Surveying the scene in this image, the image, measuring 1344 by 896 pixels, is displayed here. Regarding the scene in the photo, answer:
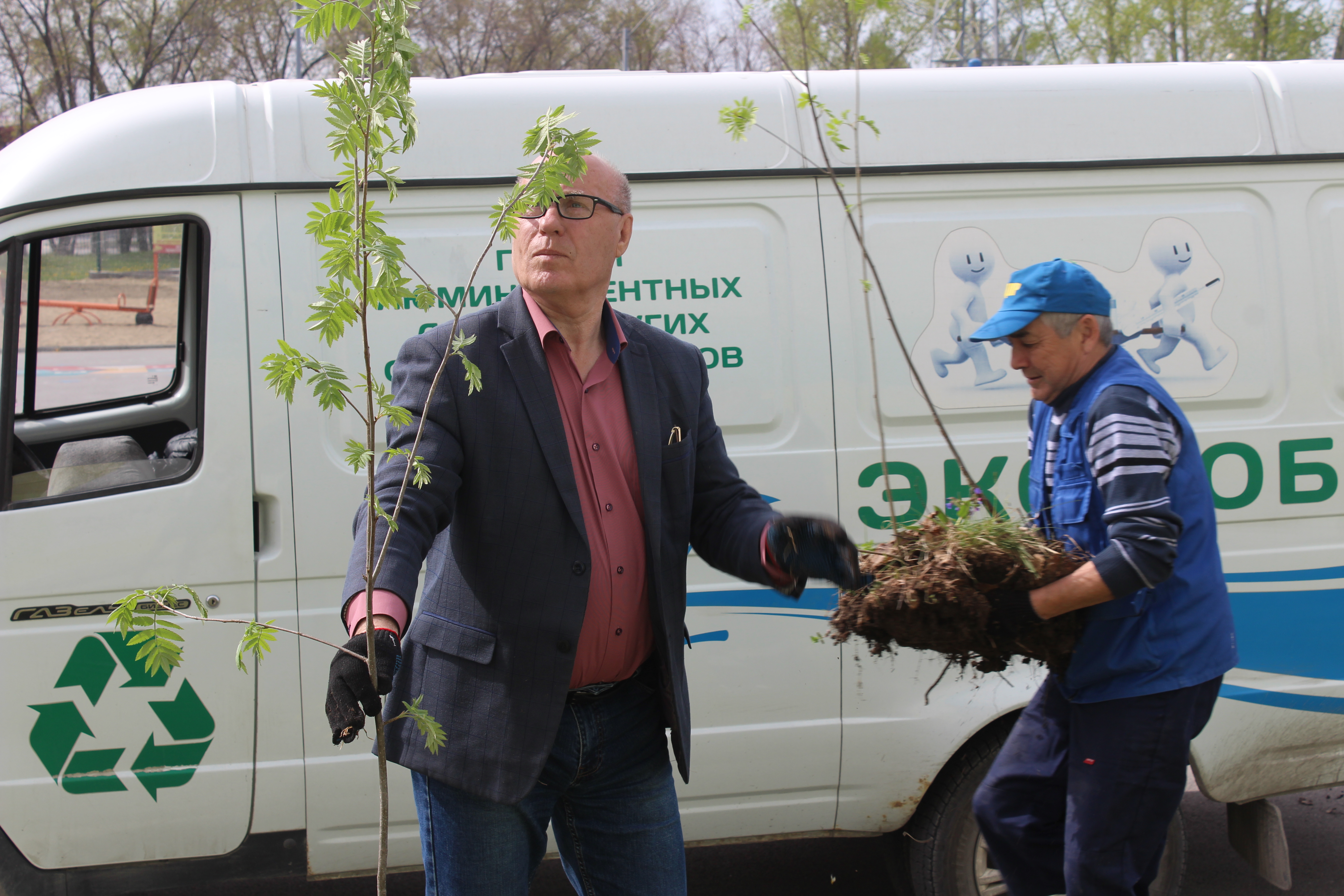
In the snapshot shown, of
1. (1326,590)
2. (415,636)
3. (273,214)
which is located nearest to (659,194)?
(273,214)

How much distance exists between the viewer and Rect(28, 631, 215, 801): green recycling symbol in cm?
281

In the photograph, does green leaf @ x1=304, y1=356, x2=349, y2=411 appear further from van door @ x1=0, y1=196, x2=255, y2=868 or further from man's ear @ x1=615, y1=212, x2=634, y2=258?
van door @ x1=0, y1=196, x2=255, y2=868

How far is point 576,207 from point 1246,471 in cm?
226

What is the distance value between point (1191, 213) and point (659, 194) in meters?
1.60

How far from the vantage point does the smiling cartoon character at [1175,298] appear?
10.3 ft

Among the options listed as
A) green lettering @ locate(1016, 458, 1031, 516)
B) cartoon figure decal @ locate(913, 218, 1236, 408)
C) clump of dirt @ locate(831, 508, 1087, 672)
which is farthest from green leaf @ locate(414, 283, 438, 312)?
green lettering @ locate(1016, 458, 1031, 516)

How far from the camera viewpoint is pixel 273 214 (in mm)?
2873

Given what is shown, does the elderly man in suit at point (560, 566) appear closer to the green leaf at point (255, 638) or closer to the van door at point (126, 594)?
the green leaf at point (255, 638)

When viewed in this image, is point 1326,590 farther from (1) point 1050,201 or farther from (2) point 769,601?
(2) point 769,601

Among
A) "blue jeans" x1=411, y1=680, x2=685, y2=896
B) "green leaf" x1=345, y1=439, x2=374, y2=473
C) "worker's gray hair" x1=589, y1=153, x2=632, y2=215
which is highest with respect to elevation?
"worker's gray hair" x1=589, y1=153, x2=632, y2=215

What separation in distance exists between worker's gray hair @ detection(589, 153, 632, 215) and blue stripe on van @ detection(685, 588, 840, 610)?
1294mm

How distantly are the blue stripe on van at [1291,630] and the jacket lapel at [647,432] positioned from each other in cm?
204

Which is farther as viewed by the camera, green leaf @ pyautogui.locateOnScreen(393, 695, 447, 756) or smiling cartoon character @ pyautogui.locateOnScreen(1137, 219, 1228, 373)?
smiling cartoon character @ pyautogui.locateOnScreen(1137, 219, 1228, 373)

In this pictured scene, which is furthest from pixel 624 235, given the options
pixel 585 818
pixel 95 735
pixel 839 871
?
pixel 839 871
